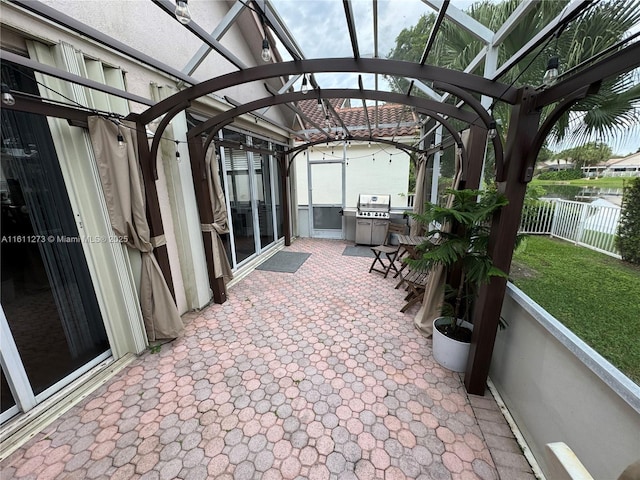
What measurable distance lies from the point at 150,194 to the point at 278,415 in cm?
231

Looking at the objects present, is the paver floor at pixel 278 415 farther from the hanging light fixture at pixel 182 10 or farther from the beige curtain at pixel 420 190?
the hanging light fixture at pixel 182 10

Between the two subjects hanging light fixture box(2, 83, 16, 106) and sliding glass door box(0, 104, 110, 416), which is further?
sliding glass door box(0, 104, 110, 416)

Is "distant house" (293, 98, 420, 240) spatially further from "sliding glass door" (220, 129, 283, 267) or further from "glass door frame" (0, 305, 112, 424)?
"glass door frame" (0, 305, 112, 424)

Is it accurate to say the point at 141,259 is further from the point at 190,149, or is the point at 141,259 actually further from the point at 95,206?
the point at 190,149

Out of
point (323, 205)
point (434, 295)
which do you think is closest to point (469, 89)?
point (434, 295)

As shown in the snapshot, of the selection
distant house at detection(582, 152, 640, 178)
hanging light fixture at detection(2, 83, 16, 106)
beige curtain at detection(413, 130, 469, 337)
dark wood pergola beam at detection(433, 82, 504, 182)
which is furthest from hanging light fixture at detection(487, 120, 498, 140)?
hanging light fixture at detection(2, 83, 16, 106)

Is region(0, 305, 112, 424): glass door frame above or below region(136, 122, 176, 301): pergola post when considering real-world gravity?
below

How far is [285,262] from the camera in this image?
5.30 m

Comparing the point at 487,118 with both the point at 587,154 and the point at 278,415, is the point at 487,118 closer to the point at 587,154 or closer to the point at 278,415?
the point at 587,154

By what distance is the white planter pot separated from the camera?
86.6 inches

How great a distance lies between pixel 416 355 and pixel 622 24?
341 centimetres

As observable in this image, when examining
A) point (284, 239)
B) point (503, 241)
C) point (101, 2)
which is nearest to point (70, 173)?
point (101, 2)

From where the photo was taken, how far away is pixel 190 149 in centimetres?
304

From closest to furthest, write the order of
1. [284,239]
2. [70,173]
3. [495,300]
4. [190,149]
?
[495,300] → [70,173] → [190,149] → [284,239]
